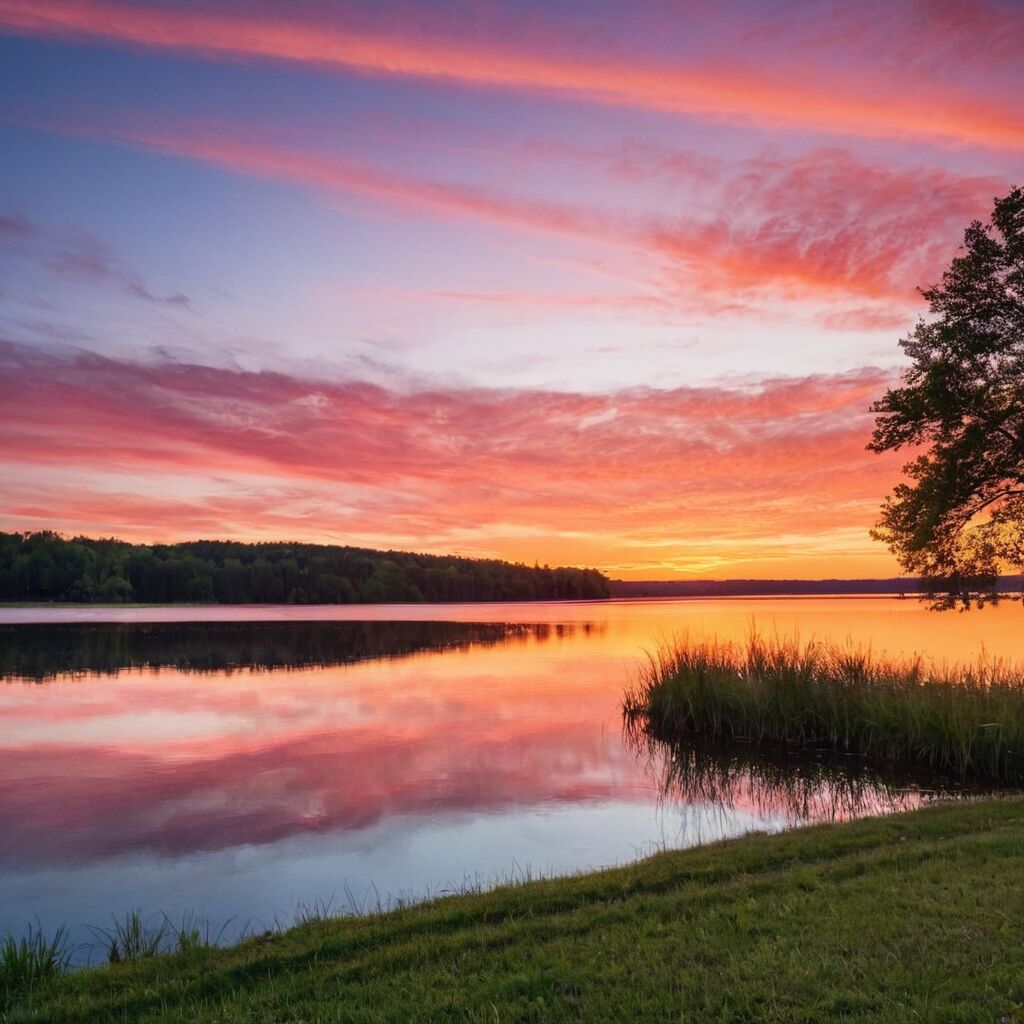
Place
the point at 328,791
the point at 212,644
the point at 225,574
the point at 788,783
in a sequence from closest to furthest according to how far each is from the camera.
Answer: the point at 328,791
the point at 788,783
the point at 212,644
the point at 225,574

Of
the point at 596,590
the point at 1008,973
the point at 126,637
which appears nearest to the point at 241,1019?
the point at 1008,973

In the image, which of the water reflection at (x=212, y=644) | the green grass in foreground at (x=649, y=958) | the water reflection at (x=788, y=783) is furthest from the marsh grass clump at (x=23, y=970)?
the water reflection at (x=212, y=644)

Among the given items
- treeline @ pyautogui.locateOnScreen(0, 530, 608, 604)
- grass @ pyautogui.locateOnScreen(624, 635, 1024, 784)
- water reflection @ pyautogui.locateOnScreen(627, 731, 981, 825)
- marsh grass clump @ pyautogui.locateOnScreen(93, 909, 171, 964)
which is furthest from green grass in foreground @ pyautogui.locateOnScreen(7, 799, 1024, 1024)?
treeline @ pyautogui.locateOnScreen(0, 530, 608, 604)

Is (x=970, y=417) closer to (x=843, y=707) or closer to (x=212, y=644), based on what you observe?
(x=843, y=707)

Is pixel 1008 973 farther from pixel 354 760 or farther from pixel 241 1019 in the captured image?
pixel 354 760

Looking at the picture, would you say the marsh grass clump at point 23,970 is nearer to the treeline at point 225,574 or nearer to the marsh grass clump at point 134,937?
the marsh grass clump at point 134,937

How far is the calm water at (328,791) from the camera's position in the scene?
1014cm

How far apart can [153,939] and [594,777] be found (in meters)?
9.63

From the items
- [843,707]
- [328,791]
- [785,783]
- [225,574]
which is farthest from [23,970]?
[225,574]

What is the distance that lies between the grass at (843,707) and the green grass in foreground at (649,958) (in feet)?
28.0

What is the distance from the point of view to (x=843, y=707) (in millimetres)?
18859

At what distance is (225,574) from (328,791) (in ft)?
383

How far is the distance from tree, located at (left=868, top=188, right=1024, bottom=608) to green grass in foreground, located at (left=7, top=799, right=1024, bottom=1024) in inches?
426

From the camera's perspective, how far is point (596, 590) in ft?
586
